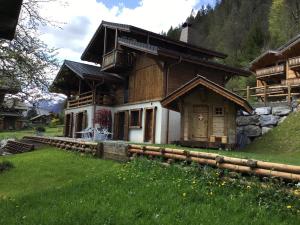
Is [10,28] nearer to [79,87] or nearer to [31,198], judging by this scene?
[31,198]

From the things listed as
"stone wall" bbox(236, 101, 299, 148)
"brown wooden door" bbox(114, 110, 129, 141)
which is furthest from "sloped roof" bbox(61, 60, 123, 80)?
"stone wall" bbox(236, 101, 299, 148)

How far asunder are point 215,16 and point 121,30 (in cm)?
5257

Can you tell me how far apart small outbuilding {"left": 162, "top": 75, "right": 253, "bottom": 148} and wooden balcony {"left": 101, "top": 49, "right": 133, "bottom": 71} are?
6.91 meters

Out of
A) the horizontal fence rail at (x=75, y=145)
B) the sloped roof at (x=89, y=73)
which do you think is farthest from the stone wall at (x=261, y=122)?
the sloped roof at (x=89, y=73)

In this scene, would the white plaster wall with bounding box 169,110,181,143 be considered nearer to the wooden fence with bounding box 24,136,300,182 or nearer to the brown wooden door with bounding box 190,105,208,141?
the brown wooden door with bounding box 190,105,208,141

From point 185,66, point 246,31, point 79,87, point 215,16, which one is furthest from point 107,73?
point 215,16

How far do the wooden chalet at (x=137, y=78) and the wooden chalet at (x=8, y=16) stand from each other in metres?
16.6

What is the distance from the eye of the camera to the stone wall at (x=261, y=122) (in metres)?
20.9

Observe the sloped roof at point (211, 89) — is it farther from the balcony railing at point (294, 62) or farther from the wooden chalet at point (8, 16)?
the wooden chalet at point (8, 16)

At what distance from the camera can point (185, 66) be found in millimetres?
23688

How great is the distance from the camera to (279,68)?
3438 cm

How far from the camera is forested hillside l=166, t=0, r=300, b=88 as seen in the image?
174 feet

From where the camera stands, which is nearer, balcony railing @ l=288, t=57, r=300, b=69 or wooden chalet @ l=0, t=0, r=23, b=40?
wooden chalet @ l=0, t=0, r=23, b=40

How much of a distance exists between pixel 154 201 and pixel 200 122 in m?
11.4
